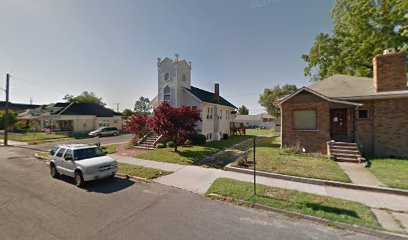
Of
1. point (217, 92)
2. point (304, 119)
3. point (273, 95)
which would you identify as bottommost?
point (304, 119)

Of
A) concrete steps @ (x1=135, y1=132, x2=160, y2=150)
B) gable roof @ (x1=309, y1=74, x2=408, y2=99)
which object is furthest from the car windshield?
gable roof @ (x1=309, y1=74, x2=408, y2=99)

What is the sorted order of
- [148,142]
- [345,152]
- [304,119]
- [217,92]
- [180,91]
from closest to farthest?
[345,152] → [304,119] → [148,142] → [180,91] → [217,92]

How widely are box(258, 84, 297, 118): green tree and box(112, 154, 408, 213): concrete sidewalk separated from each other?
127ft

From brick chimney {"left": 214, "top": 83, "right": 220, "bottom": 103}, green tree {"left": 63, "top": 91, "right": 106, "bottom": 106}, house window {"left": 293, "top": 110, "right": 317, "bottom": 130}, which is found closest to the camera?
house window {"left": 293, "top": 110, "right": 317, "bottom": 130}

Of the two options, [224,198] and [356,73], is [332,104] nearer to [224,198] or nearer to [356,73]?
[224,198]

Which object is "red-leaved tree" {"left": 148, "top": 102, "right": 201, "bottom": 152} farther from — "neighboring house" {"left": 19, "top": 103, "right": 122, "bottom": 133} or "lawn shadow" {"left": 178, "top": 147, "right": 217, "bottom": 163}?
"neighboring house" {"left": 19, "top": 103, "right": 122, "bottom": 133}

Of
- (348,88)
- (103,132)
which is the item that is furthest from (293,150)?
(103,132)

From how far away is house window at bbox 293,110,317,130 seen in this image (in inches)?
536

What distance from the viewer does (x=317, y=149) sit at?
13117mm

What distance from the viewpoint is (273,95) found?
45406 millimetres

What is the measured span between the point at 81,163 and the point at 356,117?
16977mm

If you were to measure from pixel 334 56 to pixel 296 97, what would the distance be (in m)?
14.9

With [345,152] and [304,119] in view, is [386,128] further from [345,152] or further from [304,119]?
[304,119]

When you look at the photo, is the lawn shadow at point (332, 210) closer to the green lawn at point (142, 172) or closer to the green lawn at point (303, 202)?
the green lawn at point (303, 202)
